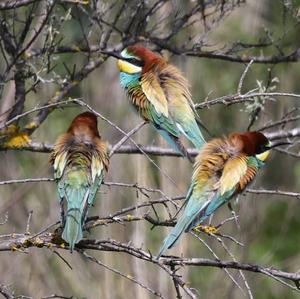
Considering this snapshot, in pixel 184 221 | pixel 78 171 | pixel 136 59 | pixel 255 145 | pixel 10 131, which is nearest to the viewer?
pixel 184 221

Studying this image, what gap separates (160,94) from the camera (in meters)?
3.38

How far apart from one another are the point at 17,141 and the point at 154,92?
597 millimetres

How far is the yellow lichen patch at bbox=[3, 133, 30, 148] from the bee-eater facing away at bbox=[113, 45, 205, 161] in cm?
49

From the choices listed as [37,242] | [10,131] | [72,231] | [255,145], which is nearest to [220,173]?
[255,145]

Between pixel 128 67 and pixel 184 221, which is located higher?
pixel 128 67

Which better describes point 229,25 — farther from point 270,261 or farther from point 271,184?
point 270,261

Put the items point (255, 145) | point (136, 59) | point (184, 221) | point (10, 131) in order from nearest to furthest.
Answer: point (184, 221), point (255, 145), point (10, 131), point (136, 59)

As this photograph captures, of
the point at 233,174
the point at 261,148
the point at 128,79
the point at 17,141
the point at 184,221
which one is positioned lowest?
the point at 184,221

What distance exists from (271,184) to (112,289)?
2685mm

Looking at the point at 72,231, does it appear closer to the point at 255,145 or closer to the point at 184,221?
the point at 184,221

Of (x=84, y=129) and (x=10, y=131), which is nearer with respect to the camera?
(x=84, y=129)

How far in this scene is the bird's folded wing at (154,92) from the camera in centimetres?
334

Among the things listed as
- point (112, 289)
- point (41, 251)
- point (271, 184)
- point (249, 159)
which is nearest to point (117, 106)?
point (41, 251)

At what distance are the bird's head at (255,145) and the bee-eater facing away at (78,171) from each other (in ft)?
1.60
